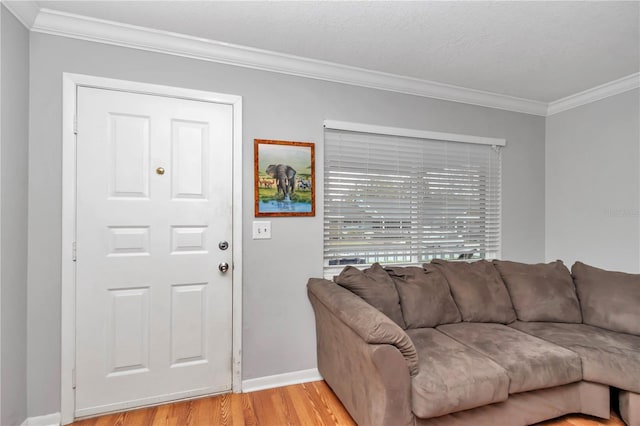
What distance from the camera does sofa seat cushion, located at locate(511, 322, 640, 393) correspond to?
1.82m

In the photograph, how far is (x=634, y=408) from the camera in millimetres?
1828

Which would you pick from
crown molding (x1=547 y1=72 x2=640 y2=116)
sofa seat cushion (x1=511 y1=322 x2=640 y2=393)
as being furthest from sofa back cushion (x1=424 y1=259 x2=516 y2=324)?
crown molding (x1=547 y1=72 x2=640 y2=116)

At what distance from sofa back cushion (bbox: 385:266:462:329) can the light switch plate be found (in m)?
0.97

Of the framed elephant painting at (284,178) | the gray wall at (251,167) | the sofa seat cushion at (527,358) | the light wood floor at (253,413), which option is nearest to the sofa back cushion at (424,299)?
the sofa seat cushion at (527,358)

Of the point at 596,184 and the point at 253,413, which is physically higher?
the point at 596,184

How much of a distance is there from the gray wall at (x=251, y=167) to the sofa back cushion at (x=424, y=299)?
644mm

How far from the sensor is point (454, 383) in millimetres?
1585

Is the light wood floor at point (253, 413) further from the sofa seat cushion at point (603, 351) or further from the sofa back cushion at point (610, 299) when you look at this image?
the sofa back cushion at point (610, 299)

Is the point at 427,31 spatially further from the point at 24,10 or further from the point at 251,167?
the point at 24,10

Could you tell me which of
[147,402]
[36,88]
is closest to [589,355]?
[147,402]

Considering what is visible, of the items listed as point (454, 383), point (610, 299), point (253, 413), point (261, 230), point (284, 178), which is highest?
point (284, 178)

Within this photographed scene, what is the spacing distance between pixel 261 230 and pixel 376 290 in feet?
2.98

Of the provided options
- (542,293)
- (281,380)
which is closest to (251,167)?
(281,380)

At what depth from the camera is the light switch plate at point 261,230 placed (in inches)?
89.7
